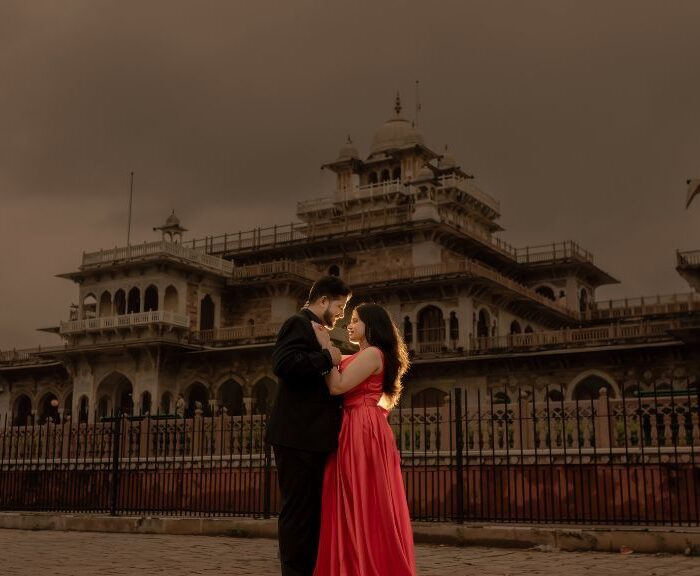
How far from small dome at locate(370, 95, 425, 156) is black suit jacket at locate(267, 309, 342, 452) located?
39.9 metres

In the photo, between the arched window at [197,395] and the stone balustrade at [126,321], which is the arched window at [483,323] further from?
the stone balustrade at [126,321]

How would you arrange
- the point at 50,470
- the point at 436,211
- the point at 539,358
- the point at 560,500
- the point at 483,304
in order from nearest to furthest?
the point at 560,500 → the point at 50,470 → the point at 539,358 → the point at 483,304 → the point at 436,211

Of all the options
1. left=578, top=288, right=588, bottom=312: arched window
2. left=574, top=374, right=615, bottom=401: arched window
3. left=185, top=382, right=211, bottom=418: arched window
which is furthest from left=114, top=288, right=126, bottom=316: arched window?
left=578, top=288, right=588, bottom=312: arched window

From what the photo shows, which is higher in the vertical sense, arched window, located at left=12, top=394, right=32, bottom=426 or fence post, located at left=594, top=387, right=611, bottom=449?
arched window, located at left=12, top=394, right=32, bottom=426

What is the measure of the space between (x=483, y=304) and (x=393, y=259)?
4.97m

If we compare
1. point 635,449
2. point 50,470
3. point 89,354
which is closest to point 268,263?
point 89,354

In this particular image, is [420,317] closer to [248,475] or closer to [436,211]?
[436,211]

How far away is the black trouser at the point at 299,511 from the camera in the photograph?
4656mm

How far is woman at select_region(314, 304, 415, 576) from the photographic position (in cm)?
466

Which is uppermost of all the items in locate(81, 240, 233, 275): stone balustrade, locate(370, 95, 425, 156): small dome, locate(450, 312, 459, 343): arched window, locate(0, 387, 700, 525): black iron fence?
locate(370, 95, 425, 156): small dome

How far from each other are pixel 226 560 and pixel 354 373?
412 centimetres

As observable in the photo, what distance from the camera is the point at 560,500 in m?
12.2

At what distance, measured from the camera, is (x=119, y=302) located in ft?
123

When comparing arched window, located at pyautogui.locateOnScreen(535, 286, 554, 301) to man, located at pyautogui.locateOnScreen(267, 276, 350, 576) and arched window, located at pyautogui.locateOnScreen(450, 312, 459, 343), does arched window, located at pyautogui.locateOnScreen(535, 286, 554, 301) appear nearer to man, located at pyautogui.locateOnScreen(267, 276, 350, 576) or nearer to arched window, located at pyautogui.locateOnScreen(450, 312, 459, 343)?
arched window, located at pyautogui.locateOnScreen(450, 312, 459, 343)
